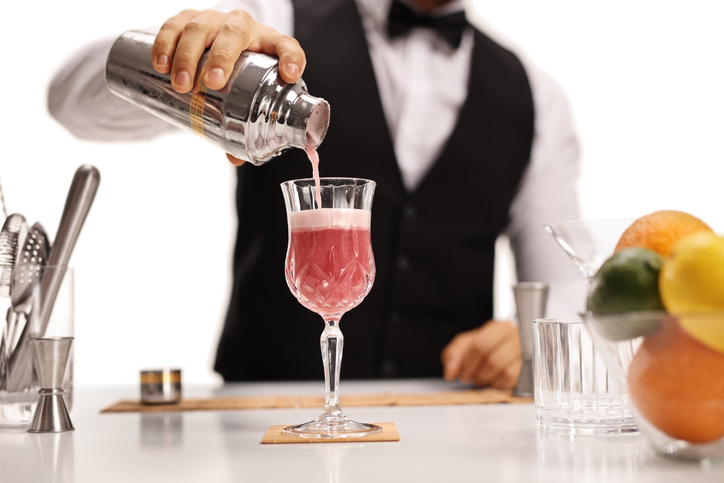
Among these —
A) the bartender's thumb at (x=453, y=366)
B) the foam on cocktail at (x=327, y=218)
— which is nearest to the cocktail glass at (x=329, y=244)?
the foam on cocktail at (x=327, y=218)

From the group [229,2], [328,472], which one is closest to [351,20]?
[229,2]

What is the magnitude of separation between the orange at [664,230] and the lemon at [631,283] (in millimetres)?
91

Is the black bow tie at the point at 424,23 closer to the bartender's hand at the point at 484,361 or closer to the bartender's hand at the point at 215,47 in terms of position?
the bartender's hand at the point at 484,361

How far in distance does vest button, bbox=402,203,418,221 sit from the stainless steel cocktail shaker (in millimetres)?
1047

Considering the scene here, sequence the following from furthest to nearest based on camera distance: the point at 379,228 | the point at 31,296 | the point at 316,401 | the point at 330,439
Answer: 1. the point at 379,228
2. the point at 316,401
3. the point at 31,296
4. the point at 330,439

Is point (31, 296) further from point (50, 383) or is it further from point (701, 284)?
point (701, 284)

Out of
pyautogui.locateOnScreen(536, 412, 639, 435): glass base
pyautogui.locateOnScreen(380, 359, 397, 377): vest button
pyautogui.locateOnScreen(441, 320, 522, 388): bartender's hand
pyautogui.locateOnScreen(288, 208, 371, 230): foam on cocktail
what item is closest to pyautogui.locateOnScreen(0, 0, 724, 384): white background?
pyautogui.locateOnScreen(380, 359, 397, 377): vest button

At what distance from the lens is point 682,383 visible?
71 centimetres

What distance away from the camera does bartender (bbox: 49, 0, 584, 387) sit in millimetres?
2244

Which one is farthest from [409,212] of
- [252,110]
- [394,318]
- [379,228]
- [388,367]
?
[252,110]

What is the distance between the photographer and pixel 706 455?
2.45 ft

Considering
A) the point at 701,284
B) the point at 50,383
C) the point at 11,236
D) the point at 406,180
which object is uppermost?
the point at 406,180

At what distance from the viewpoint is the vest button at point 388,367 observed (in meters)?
2.30

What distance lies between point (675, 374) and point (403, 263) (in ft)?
5.08
